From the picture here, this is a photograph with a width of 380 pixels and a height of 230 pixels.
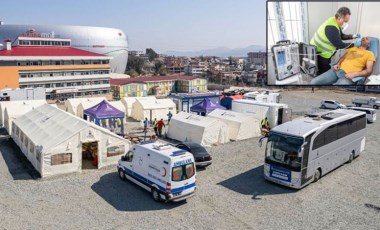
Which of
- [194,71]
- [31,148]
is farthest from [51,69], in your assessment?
[194,71]

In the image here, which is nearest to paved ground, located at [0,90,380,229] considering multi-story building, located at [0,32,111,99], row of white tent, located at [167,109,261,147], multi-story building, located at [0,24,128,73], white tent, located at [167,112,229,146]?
white tent, located at [167,112,229,146]

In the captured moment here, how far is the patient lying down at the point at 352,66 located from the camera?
22.7m

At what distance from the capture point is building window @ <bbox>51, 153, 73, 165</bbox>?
14523mm

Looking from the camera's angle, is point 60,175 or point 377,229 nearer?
point 377,229

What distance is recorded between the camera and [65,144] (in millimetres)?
14641

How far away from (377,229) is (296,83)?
15365 millimetres

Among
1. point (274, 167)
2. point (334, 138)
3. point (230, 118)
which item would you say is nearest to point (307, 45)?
point (230, 118)

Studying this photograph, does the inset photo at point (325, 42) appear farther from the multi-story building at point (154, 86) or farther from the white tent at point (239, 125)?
the multi-story building at point (154, 86)

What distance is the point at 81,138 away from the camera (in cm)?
1504

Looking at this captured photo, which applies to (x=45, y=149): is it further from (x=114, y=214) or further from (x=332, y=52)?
(x=332, y=52)

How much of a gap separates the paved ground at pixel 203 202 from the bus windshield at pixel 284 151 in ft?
3.95

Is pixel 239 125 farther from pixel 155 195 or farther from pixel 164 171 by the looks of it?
pixel 164 171

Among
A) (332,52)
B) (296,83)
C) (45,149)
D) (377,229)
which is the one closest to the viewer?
(377,229)

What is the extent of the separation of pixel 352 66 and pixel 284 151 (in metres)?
13.4
